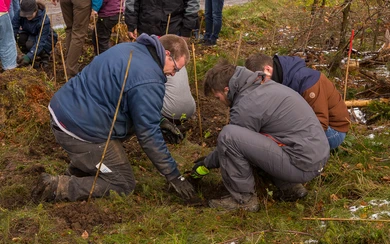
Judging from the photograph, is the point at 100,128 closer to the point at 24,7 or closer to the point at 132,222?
the point at 132,222

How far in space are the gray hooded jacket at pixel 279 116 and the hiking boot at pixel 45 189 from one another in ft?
4.83

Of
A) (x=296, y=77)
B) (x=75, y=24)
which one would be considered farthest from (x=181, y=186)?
(x=75, y=24)

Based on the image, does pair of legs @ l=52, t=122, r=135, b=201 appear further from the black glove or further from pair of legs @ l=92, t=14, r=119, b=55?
pair of legs @ l=92, t=14, r=119, b=55

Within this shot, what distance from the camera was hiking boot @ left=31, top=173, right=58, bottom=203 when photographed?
3.56 metres

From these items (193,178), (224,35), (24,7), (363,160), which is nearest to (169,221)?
(193,178)

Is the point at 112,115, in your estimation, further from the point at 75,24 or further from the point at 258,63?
the point at 75,24

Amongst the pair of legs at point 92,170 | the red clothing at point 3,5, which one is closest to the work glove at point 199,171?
the pair of legs at point 92,170

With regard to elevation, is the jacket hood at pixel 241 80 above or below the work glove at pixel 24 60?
above

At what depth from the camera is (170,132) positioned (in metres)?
4.79

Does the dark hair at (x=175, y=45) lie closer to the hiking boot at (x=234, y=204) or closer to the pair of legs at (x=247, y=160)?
the pair of legs at (x=247, y=160)

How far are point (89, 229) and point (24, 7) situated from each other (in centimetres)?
457

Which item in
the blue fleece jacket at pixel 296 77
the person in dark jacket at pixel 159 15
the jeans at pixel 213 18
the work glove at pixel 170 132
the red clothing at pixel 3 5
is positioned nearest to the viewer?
the blue fleece jacket at pixel 296 77

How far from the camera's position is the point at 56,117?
3.63 meters

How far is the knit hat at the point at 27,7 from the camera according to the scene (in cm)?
666
